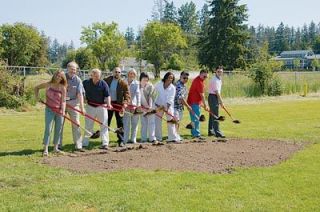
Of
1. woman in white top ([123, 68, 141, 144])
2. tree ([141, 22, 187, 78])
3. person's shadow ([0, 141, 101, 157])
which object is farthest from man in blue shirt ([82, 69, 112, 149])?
tree ([141, 22, 187, 78])

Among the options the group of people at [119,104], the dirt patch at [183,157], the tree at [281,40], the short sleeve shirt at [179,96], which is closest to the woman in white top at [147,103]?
the group of people at [119,104]

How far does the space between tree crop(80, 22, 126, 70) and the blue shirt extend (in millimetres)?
56611

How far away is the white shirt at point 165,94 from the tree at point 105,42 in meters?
55.5

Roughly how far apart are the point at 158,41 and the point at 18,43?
19236 millimetres

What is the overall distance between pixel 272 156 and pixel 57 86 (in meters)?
4.75

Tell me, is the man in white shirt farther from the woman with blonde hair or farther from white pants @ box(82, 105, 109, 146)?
the woman with blonde hair

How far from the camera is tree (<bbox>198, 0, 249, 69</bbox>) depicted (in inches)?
2653

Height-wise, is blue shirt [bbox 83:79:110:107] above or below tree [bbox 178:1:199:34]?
below

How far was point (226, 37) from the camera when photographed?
68.3 m

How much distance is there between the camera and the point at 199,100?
45.2 feet

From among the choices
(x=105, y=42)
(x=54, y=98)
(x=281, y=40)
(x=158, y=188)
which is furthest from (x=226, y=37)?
(x=281, y=40)

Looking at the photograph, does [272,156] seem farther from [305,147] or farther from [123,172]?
[123,172]

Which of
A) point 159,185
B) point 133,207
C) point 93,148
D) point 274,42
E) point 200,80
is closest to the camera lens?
point 133,207

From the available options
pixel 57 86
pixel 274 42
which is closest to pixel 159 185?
pixel 57 86
